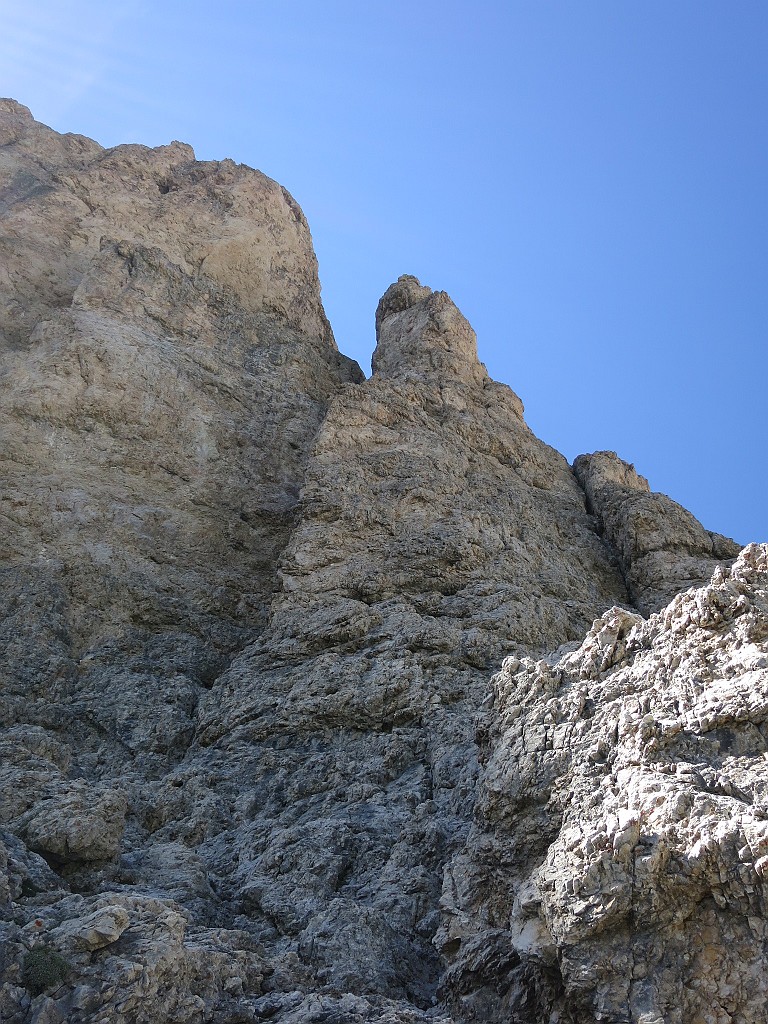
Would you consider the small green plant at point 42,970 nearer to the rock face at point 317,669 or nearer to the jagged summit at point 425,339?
the rock face at point 317,669

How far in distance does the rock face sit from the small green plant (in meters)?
0.05

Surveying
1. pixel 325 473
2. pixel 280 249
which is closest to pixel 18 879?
pixel 325 473

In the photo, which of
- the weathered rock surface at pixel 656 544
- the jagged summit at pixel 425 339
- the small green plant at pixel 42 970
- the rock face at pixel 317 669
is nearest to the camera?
the small green plant at pixel 42 970

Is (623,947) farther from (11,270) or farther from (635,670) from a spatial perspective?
(11,270)

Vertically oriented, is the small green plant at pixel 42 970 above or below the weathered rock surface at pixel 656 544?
below

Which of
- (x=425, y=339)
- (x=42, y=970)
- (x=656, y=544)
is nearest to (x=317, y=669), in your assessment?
(x=42, y=970)

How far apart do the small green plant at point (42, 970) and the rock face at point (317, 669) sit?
5cm

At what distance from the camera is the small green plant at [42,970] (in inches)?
444

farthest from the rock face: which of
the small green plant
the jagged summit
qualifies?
the jagged summit

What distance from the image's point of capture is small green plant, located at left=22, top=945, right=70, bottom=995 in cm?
1127

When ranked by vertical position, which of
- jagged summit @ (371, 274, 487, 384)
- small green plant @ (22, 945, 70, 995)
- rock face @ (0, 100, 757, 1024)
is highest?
jagged summit @ (371, 274, 487, 384)

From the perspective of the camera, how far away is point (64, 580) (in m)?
24.3

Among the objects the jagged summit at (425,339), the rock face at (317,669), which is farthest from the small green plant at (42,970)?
the jagged summit at (425,339)

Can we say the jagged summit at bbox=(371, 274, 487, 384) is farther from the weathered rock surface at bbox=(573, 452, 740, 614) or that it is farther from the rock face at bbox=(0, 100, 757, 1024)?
the weathered rock surface at bbox=(573, 452, 740, 614)
